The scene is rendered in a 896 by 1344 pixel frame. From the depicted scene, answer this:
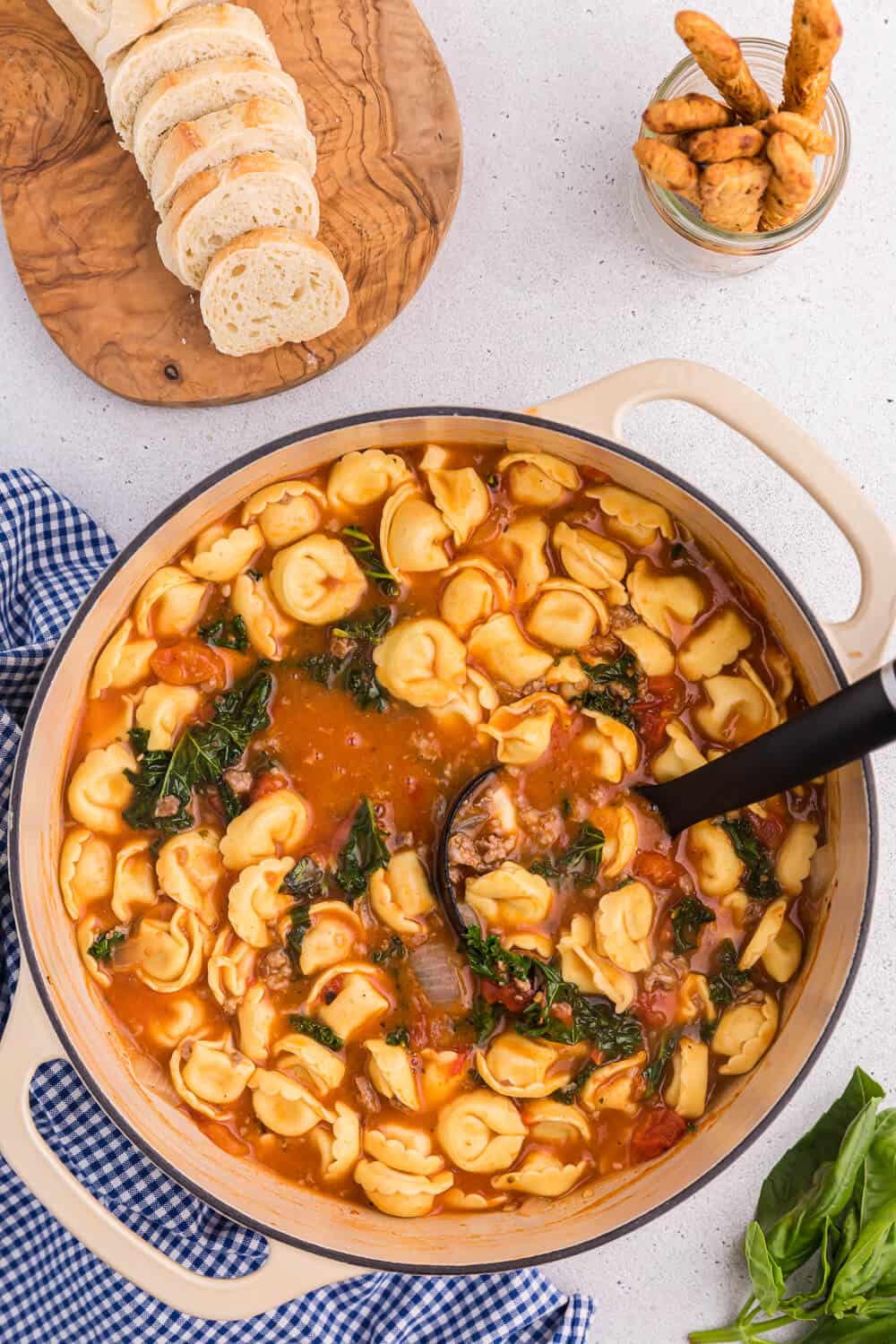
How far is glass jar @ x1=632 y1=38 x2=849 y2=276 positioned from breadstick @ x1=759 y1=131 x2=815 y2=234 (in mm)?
141

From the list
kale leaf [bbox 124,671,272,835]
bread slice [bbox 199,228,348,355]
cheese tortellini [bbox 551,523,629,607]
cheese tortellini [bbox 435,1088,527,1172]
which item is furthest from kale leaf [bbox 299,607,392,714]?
cheese tortellini [bbox 435,1088,527,1172]

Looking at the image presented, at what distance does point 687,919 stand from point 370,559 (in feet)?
4.26

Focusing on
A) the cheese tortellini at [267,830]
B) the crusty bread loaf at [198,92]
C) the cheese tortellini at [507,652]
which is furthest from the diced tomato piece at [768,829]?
the crusty bread loaf at [198,92]

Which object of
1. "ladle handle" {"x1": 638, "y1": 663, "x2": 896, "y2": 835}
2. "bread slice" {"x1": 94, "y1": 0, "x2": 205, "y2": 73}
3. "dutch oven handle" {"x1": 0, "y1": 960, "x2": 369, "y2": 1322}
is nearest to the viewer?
"ladle handle" {"x1": 638, "y1": 663, "x2": 896, "y2": 835}

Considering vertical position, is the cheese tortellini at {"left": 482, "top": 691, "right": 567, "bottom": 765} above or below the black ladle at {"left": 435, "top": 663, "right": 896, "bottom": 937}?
below

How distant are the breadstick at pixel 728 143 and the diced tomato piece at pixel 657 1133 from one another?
2.53 m

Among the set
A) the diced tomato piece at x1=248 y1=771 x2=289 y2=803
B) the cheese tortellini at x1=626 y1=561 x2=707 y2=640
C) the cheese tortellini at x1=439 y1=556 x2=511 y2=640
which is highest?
the cheese tortellini at x1=626 y1=561 x2=707 y2=640

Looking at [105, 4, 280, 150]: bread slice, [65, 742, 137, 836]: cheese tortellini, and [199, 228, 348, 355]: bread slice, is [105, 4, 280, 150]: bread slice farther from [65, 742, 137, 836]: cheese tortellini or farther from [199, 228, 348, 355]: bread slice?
[65, 742, 137, 836]: cheese tortellini

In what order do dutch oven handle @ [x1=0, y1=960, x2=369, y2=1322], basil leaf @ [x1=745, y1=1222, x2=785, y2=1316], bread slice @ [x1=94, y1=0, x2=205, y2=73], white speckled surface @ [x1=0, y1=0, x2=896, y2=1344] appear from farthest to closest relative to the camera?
white speckled surface @ [x1=0, y1=0, x2=896, y2=1344] → basil leaf @ [x1=745, y1=1222, x2=785, y2=1316] → bread slice @ [x1=94, y1=0, x2=205, y2=73] → dutch oven handle @ [x1=0, y1=960, x2=369, y2=1322]

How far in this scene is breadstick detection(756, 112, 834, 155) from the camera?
3.10 m

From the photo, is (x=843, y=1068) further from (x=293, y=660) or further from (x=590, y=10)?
(x=590, y=10)

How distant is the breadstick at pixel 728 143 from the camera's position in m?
3.12

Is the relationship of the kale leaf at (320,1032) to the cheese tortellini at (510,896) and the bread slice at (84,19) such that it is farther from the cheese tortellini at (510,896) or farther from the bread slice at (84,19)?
the bread slice at (84,19)

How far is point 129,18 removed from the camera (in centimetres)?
315
